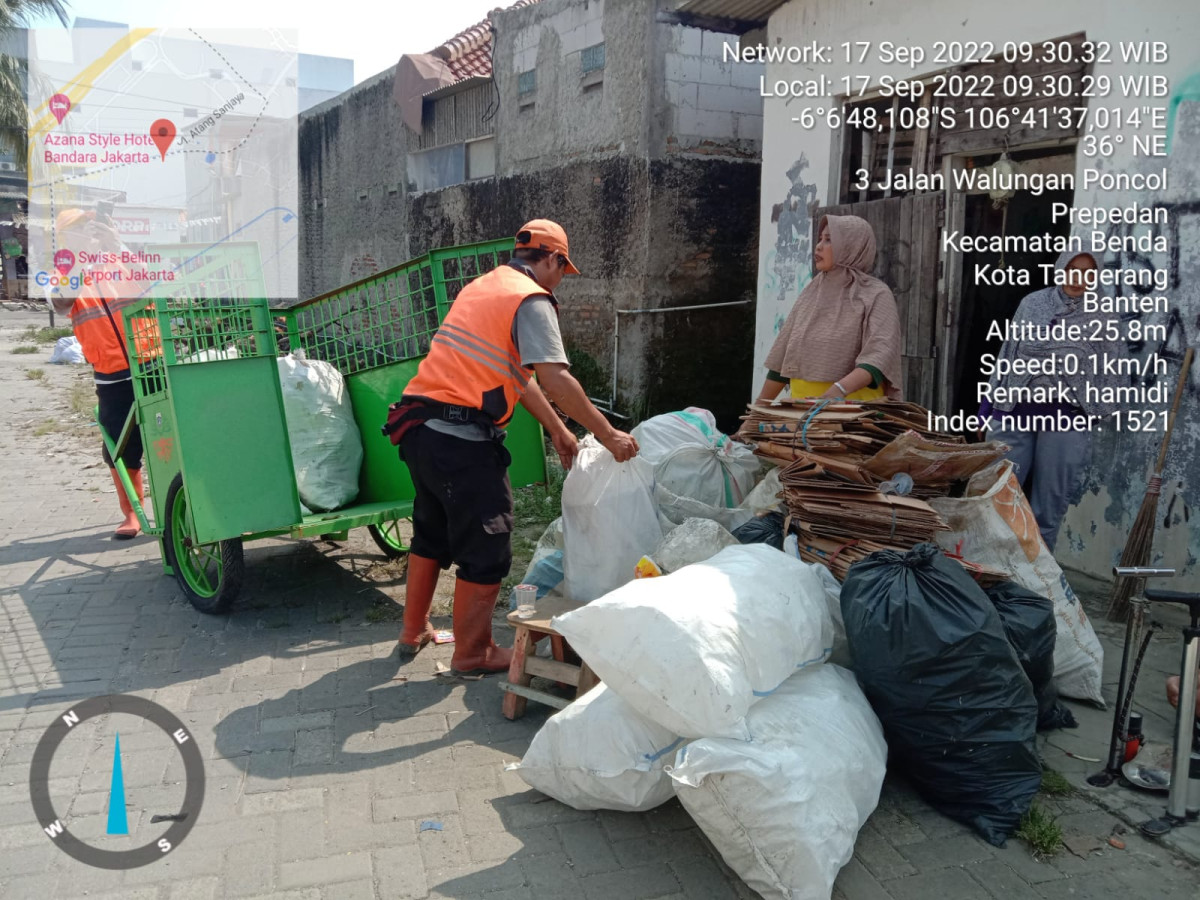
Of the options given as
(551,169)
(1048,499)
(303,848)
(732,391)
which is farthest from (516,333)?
(551,169)

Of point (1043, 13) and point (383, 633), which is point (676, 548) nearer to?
point (383, 633)

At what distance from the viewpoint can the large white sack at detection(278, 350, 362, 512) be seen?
4664mm

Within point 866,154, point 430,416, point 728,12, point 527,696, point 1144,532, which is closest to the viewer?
point 527,696

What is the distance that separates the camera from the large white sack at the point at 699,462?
13.7ft

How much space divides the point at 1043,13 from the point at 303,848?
5.20 m

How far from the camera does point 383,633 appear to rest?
14.4 feet

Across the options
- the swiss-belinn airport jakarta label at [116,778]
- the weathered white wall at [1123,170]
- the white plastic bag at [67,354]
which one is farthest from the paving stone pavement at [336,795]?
the white plastic bag at [67,354]

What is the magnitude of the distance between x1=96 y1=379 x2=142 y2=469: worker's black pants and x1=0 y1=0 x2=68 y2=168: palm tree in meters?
27.4

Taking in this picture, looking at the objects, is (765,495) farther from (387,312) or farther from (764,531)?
(387,312)

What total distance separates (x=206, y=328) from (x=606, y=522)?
6.61 ft

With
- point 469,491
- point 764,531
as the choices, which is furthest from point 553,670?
point 764,531

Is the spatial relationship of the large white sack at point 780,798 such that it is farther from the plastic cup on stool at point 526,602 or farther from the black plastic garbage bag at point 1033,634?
the plastic cup on stool at point 526,602

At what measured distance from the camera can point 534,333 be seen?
3562mm

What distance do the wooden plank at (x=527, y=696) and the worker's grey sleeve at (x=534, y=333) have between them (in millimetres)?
1206
